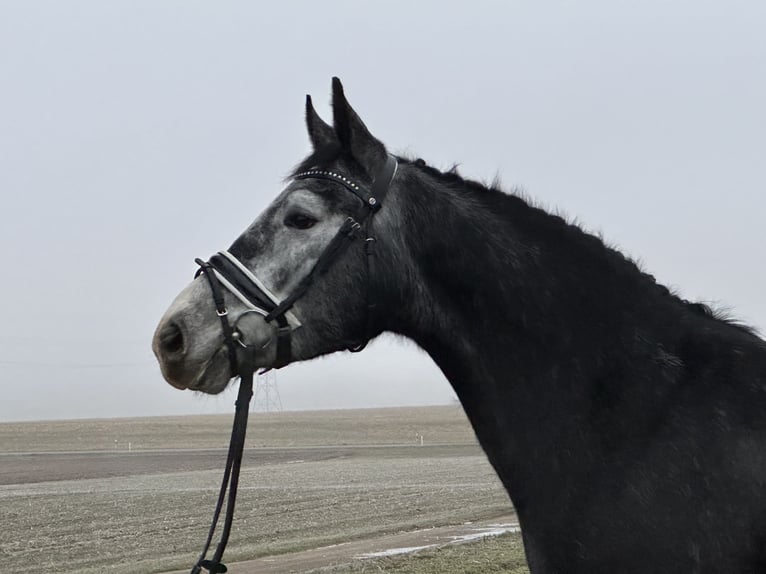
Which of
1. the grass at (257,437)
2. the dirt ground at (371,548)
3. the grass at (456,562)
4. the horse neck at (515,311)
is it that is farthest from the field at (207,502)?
the grass at (257,437)

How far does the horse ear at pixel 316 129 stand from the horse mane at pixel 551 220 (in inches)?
14.7

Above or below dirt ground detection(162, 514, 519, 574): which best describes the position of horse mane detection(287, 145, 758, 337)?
above

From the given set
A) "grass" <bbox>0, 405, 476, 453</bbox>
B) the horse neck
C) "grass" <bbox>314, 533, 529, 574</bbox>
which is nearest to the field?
"grass" <bbox>314, 533, 529, 574</bbox>

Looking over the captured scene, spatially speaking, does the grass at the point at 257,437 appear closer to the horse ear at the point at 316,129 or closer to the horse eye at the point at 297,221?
the horse ear at the point at 316,129

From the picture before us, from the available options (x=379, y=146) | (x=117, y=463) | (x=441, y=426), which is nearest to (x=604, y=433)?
(x=379, y=146)

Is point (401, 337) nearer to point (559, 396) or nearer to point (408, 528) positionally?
point (559, 396)

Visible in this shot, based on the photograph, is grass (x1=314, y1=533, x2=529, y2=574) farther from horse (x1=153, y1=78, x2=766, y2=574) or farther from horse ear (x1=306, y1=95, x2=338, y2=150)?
horse ear (x1=306, y1=95, x2=338, y2=150)

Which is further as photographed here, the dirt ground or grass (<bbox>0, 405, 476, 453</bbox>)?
grass (<bbox>0, 405, 476, 453</bbox>)

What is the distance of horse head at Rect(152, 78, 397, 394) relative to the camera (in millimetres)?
3623

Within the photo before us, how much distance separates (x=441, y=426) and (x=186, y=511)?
6436cm

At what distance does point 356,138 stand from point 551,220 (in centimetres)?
99

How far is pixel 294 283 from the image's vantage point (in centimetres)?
373

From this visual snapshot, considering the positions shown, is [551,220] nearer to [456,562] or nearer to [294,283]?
[294,283]

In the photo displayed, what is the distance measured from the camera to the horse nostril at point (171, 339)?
3.58 meters
